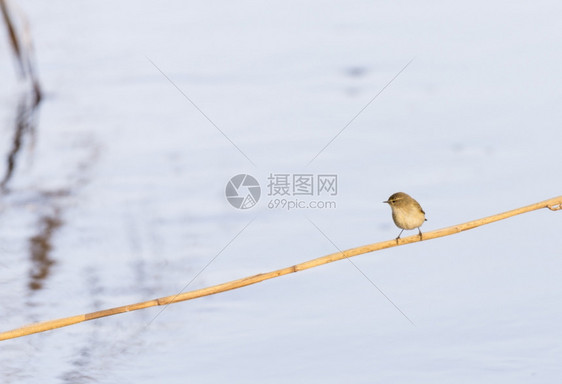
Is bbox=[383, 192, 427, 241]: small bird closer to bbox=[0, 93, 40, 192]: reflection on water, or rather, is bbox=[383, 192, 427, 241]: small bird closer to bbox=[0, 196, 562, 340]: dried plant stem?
bbox=[0, 196, 562, 340]: dried plant stem

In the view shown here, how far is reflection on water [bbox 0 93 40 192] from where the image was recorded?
30.8ft

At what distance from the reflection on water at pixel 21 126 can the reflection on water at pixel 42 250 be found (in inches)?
37.2

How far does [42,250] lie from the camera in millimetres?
7574

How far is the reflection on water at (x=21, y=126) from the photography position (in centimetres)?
938

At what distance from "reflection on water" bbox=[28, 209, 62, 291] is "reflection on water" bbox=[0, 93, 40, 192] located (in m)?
0.94

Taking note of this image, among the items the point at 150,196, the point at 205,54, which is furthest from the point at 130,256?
the point at 205,54

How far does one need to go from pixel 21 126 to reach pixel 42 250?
3336 mm

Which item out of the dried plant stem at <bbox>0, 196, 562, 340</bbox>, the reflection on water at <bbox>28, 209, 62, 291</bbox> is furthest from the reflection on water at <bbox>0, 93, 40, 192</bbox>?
the dried plant stem at <bbox>0, 196, 562, 340</bbox>

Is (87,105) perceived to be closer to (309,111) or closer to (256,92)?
(256,92)

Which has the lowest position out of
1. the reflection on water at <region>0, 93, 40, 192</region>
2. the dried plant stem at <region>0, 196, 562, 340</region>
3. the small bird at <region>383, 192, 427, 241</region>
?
the dried plant stem at <region>0, 196, 562, 340</region>

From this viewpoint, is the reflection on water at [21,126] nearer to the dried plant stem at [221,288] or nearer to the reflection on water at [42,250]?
the reflection on water at [42,250]

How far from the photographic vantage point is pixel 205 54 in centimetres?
1173

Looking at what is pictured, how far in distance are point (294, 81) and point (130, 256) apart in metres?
3.80

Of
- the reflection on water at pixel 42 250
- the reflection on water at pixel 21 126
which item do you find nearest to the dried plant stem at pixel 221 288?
the reflection on water at pixel 42 250
